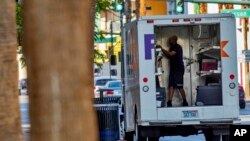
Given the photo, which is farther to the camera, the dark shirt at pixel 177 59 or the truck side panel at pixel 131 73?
the dark shirt at pixel 177 59

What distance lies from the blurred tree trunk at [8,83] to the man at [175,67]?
10.0 metres

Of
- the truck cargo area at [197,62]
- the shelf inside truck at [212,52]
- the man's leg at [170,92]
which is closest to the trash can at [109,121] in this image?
the truck cargo area at [197,62]

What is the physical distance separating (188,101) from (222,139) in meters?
1.62

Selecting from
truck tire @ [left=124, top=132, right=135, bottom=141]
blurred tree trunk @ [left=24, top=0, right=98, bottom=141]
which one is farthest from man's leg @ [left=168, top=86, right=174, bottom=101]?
blurred tree trunk @ [left=24, top=0, right=98, bottom=141]

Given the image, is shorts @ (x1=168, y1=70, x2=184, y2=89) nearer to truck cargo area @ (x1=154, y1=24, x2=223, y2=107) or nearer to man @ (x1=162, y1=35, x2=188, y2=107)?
man @ (x1=162, y1=35, x2=188, y2=107)

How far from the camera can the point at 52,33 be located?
163 inches

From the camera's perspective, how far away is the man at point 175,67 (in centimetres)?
1789

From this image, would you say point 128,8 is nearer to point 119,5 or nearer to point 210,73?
→ point 119,5

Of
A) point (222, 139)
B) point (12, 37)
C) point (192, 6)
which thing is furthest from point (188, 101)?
point (192, 6)

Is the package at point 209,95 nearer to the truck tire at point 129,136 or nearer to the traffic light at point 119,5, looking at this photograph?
the truck tire at point 129,136

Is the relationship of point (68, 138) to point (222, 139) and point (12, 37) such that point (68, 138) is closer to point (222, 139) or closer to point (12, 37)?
point (12, 37)

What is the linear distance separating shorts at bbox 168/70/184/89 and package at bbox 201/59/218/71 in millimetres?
545

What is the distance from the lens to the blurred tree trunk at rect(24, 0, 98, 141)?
13.6 feet

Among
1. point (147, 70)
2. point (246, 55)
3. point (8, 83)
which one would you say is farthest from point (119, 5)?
point (8, 83)
